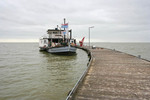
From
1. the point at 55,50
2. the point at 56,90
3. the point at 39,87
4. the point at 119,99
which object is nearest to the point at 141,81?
the point at 119,99

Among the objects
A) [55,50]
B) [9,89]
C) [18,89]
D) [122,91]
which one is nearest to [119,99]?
[122,91]

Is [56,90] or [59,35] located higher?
[59,35]

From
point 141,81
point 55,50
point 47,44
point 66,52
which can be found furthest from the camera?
point 47,44

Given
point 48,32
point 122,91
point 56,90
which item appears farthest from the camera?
point 48,32

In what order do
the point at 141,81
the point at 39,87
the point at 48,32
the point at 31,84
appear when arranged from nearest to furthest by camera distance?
the point at 141,81, the point at 39,87, the point at 31,84, the point at 48,32

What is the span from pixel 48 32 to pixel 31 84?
2190cm

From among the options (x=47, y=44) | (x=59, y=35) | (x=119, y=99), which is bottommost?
(x=119, y=99)

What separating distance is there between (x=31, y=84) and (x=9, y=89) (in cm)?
120

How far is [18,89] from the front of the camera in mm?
6043

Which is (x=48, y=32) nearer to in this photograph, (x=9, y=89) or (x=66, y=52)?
(x=66, y=52)

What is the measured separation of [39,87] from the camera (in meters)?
6.25

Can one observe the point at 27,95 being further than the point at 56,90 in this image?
No

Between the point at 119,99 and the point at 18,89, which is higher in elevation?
the point at 119,99

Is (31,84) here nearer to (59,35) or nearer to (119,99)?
(119,99)
